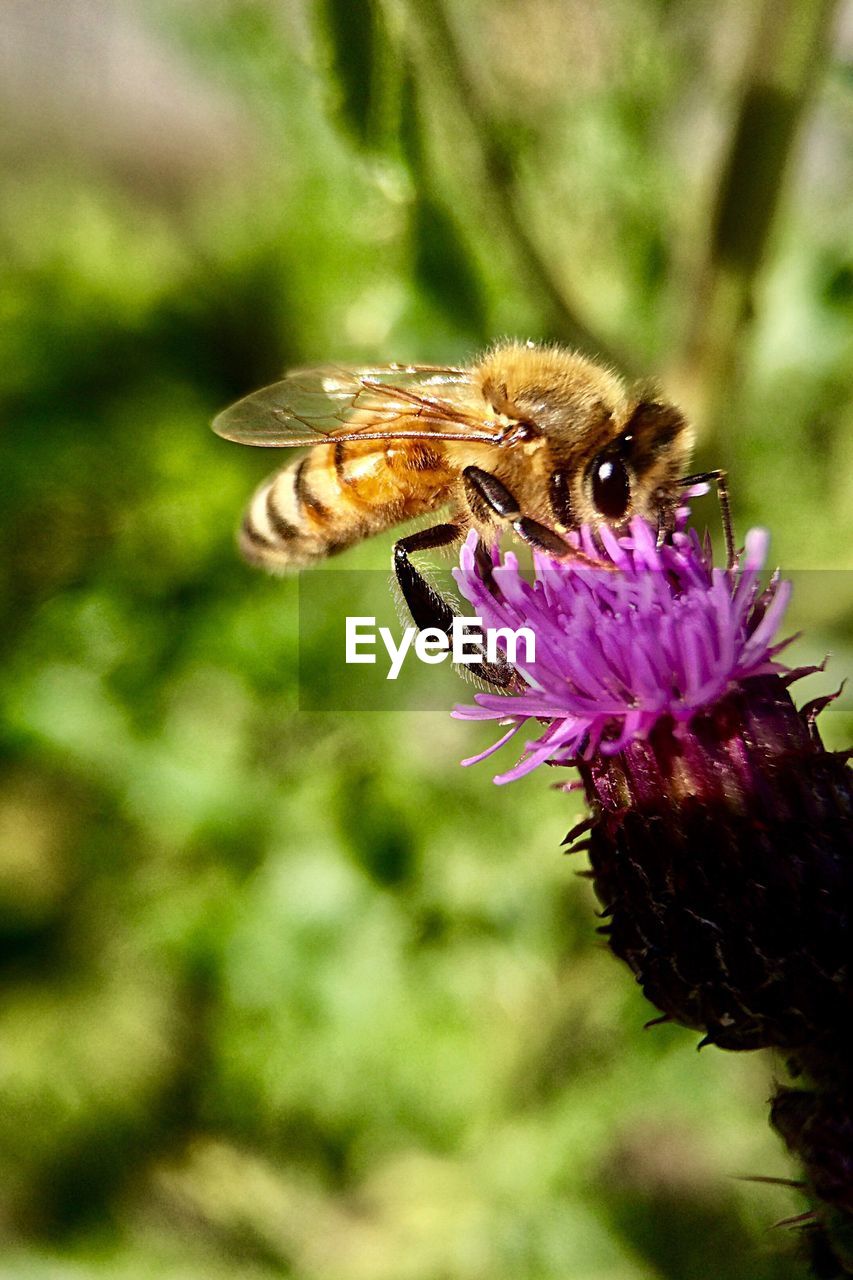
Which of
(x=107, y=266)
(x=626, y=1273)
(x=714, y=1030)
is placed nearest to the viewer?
(x=714, y=1030)

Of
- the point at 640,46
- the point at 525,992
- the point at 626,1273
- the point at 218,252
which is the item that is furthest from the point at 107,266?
the point at 626,1273

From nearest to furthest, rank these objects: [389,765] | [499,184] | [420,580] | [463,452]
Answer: [463,452] → [420,580] → [499,184] → [389,765]

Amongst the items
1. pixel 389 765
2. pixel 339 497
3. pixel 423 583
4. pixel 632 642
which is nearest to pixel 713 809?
pixel 632 642

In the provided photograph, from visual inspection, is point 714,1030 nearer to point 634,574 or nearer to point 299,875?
point 634,574

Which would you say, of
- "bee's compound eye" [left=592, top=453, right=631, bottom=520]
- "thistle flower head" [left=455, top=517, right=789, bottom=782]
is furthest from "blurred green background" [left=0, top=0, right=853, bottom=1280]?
"thistle flower head" [left=455, top=517, right=789, bottom=782]

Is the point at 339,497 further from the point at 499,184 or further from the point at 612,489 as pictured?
the point at 499,184

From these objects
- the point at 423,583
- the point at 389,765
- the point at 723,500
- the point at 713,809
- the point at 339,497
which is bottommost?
the point at 713,809
